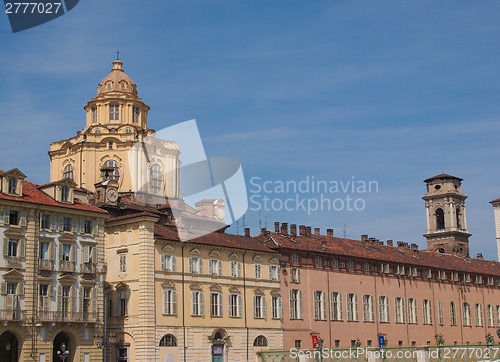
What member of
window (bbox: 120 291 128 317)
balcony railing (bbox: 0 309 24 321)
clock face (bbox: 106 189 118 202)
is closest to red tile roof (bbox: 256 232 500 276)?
clock face (bbox: 106 189 118 202)

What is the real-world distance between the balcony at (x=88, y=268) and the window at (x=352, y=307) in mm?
33473

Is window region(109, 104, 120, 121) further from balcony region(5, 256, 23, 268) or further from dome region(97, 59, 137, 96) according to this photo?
balcony region(5, 256, 23, 268)

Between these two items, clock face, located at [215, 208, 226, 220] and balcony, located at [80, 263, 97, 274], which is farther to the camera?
clock face, located at [215, 208, 226, 220]

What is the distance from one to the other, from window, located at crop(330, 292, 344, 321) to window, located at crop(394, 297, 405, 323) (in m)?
11.0

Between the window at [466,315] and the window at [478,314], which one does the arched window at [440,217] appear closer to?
the window at [478,314]

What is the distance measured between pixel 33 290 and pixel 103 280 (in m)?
6.81

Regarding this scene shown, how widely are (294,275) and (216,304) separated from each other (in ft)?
40.1

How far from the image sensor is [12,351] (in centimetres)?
6038

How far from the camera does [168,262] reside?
6925cm

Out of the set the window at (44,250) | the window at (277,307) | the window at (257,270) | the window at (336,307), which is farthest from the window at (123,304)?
the window at (336,307)

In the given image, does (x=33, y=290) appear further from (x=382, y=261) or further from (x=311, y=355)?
(x=382, y=261)

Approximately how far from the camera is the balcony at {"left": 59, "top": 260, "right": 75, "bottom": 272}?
61344 mm

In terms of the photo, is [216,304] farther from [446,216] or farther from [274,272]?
[446,216]

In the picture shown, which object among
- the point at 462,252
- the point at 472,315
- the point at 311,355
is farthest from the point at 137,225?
the point at 462,252
